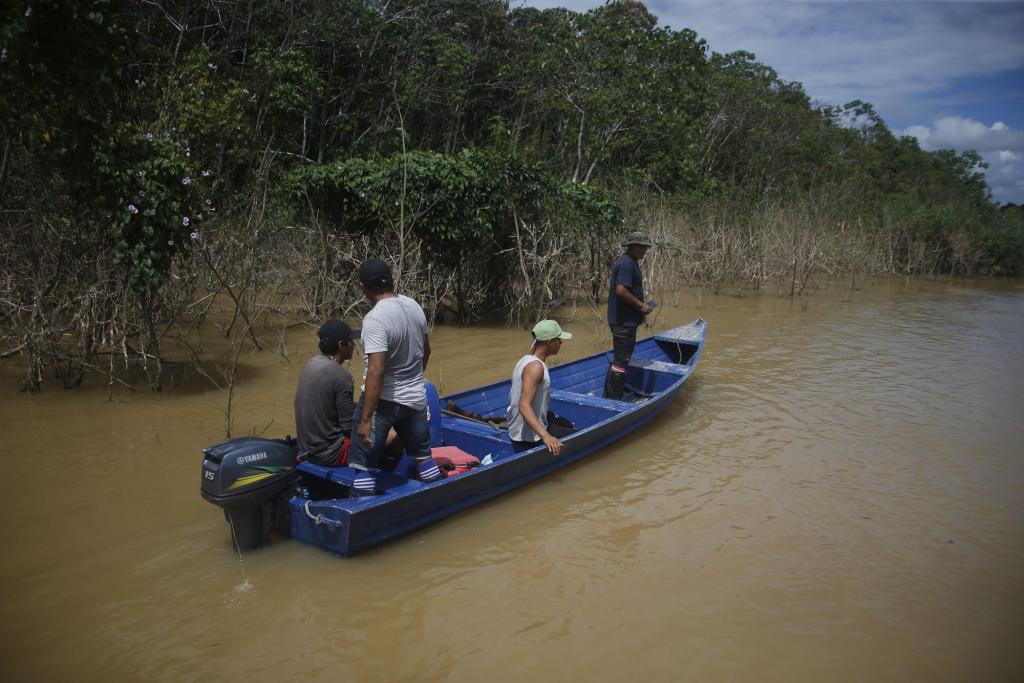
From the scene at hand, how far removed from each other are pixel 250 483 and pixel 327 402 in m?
0.81

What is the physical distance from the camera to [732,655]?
3.76 metres

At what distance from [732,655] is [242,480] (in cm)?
288

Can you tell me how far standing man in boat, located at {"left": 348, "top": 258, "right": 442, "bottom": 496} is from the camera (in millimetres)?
4238

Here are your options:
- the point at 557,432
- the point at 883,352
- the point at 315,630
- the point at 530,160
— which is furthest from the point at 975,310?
the point at 315,630

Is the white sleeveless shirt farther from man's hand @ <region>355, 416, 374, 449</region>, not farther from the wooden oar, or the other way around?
man's hand @ <region>355, 416, 374, 449</region>

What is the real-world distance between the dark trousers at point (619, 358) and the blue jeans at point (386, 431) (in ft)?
11.0

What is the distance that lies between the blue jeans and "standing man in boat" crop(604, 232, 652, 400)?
3.29 m

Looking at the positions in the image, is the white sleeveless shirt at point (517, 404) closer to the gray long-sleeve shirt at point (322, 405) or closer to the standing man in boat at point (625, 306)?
the gray long-sleeve shirt at point (322, 405)

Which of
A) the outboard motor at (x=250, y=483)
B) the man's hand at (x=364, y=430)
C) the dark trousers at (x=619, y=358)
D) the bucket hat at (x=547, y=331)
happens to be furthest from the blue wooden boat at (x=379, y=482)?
the bucket hat at (x=547, y=331)

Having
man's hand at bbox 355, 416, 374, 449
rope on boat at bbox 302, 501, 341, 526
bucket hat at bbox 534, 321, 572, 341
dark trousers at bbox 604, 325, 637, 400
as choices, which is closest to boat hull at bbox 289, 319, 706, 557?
rope on boat at bbox 302, 501, 341, 526

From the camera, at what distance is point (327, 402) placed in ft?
15.5

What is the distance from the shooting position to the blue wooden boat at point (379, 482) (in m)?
4.12

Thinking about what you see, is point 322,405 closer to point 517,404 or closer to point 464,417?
point 517,404

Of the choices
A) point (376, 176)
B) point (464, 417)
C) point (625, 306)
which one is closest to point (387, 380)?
point (464, 417)
